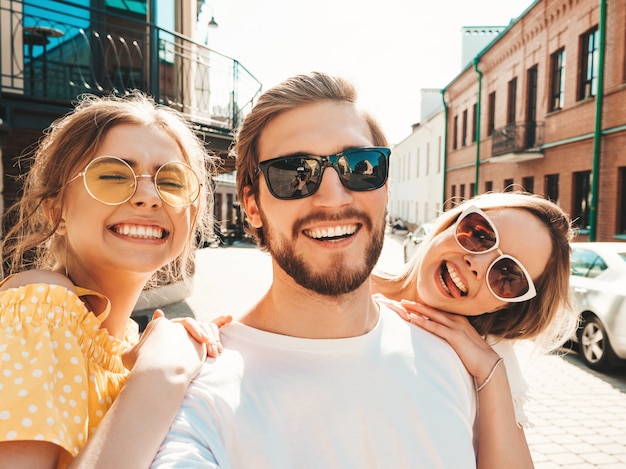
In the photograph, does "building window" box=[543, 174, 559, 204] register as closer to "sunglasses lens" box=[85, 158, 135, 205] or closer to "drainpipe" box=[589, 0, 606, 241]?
"drainpipe" box=[589, 0, 606, 241]

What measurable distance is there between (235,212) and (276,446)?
3389 centimetres

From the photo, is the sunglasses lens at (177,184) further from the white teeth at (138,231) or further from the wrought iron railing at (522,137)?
the wrought iron railing at (522,137)

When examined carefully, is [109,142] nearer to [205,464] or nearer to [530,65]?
[205,464]

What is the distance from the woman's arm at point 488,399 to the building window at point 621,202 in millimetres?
13406

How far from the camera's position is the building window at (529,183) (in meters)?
18.8

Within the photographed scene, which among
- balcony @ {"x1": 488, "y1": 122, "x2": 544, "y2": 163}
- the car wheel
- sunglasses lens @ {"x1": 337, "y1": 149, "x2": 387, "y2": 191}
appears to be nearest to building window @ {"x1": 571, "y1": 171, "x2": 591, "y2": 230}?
balcony @ {"x1": 488, "y1": 122, "x2": 544, "y2": 163}

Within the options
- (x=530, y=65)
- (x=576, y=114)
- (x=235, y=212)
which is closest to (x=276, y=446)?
(x=576, y=114)

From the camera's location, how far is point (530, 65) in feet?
63.5

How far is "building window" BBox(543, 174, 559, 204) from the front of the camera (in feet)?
56.2

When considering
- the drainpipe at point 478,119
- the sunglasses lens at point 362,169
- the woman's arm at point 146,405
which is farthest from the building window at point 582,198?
the woman's arm at point 146,405

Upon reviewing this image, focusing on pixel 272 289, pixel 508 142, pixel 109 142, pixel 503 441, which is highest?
pixel 508 142

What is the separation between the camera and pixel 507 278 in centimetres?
219

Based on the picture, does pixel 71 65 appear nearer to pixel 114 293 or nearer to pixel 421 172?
pixel 114 293

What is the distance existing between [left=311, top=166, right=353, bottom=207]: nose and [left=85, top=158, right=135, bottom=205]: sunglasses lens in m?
0.71
